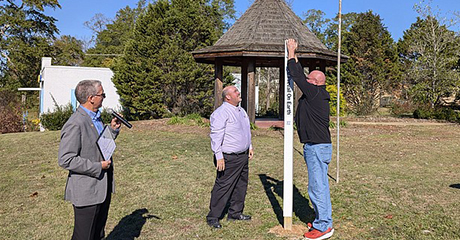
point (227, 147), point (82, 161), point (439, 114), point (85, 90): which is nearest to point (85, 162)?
point (82, 161)

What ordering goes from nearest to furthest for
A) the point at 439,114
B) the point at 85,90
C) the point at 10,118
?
1. the point at 85,90
2. the point at 10,118
3. the point at 439,114

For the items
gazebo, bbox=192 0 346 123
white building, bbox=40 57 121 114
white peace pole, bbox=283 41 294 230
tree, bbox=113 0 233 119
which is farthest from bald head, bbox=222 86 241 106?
white building, bbox=40 57 121 114

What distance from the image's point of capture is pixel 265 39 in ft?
47.0

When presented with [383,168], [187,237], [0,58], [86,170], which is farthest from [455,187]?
[0,58]

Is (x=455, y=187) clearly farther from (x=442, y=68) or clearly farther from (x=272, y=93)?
(x=272, y=93)

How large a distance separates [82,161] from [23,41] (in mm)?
41970

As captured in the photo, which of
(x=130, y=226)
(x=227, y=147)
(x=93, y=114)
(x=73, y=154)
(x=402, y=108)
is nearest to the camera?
(x=73, y=154)

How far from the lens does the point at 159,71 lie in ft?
65.8

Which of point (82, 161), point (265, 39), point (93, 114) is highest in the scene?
point (265, 39)

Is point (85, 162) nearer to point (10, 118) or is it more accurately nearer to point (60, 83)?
point (10, 118)

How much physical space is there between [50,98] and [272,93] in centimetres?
2101

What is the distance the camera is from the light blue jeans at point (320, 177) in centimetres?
435

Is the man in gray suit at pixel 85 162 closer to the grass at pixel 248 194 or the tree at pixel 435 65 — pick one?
the grass at pixel 248 194

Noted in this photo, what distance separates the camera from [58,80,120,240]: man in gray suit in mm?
3074
